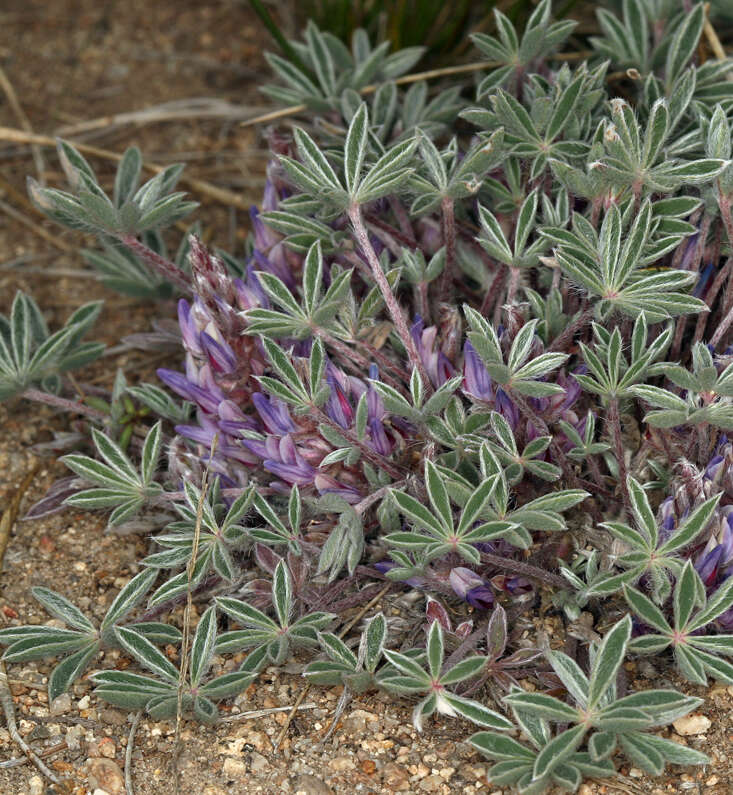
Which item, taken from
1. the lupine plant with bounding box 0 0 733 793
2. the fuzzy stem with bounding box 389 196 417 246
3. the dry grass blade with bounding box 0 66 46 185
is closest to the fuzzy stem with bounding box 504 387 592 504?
the lupine plant with bounding box 0 0 733 793

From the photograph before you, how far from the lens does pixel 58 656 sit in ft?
7.45

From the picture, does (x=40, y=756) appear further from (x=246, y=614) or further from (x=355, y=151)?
(x=355, y=151)

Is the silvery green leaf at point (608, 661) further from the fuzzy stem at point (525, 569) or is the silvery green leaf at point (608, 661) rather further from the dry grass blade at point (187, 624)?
the dry grass blade at point (187, 624)

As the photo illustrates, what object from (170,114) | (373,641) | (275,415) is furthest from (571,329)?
(170,114)

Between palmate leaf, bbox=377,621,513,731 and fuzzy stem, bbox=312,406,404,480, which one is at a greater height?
fuzzy stem, bbox=312,406,404,480

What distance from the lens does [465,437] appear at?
6.91 feet

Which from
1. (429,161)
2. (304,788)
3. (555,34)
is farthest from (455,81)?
(304,788)

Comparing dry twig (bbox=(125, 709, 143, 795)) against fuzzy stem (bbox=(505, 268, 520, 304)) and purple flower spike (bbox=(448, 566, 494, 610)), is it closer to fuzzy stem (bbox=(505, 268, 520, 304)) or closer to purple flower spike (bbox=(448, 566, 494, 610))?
purple flower spike (bbox=(448, 566, 494, 610))

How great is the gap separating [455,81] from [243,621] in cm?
193

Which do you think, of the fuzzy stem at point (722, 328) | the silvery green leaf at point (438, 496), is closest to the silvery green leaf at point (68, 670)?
the silvery green leaf at point (438, 496)

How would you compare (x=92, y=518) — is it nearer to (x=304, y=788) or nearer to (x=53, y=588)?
(x=53, y=588)

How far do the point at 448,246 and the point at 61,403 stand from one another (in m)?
0.98

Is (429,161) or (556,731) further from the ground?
(429,161)

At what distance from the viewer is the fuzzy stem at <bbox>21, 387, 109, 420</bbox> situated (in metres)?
2.46
